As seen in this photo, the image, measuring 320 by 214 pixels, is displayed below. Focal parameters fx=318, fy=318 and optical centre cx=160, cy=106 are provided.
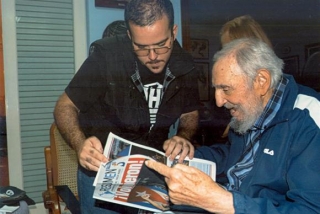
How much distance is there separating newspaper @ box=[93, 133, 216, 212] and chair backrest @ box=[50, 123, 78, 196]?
57 cm

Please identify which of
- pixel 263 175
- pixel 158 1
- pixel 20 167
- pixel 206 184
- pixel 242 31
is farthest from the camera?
pixel 20 167

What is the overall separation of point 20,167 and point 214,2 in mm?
934

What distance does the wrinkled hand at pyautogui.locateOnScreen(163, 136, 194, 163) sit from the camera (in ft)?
2.99

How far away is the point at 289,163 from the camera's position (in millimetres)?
704

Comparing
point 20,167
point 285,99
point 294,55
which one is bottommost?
point 20,167

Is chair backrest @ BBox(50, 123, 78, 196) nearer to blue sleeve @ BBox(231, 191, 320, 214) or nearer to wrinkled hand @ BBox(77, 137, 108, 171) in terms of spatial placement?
wrinkled hand @ BBox(77, 137, 108, 171)

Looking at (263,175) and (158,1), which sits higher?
(158,1)

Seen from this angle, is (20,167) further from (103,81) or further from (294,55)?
(294,55)

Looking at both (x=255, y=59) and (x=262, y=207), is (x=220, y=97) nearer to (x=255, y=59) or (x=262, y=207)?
(x=255, y=59)

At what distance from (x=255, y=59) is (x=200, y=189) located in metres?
0.33

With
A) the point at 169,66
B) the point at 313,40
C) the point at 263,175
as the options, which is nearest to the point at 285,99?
the point at 263,175

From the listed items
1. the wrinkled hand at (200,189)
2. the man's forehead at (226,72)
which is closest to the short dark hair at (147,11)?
the man's forehead at (226,72)

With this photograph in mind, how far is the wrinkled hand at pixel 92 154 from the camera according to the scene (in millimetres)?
836

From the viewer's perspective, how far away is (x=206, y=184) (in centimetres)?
64
